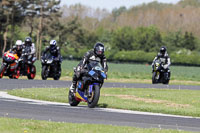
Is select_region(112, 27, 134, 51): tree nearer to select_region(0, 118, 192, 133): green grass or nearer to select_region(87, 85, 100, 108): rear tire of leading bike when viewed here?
select_region(87, 85, 100, 108): rear tire of leading bike

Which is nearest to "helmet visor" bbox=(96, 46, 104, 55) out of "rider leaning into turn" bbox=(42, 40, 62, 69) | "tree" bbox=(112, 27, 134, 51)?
"rider leaning into turn" bbox=(42, 40, 62, 69)

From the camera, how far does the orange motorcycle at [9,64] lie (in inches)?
1088

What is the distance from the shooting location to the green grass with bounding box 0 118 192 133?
9.23 m

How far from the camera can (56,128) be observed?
31.4 feet

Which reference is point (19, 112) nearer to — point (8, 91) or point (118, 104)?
point (118, 104)

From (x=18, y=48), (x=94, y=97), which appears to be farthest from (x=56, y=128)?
(x=18, y=48)

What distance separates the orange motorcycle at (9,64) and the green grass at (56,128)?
57.7 feet

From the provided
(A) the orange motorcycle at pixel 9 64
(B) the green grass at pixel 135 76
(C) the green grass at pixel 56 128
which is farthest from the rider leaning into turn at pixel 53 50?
(C) the green grass at pixel 56 128

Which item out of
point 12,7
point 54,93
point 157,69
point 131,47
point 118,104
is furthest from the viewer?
point 131,47

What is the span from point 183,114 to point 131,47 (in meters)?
150

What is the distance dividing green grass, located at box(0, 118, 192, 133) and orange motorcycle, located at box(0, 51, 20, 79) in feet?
57.7

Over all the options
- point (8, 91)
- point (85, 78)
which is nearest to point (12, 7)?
point (8, 91)

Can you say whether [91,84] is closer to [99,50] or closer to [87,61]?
[87,61]

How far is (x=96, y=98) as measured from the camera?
14266mm
